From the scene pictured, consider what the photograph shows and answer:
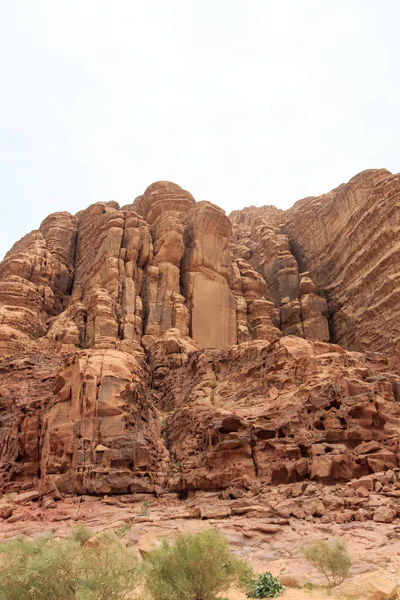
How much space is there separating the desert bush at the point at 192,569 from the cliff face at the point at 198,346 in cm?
1057

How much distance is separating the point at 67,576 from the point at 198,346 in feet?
110

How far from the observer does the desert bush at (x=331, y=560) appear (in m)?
10.1

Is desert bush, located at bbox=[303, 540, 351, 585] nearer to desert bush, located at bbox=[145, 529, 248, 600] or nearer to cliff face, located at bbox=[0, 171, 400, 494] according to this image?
desert bush, located at bbox=[145, 529, 248, 600]

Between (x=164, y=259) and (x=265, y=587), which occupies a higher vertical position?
(x=164, y=259)

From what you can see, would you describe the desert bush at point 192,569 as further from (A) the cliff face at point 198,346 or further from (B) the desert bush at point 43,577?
(A) the cliff face at point 198,346

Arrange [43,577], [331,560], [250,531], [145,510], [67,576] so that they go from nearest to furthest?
[43,577] → [67,576] → [331,560] → [250,531] → [145,510]

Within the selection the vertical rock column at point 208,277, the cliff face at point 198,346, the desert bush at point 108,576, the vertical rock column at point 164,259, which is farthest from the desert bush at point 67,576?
the vertical rock column at point 208,277

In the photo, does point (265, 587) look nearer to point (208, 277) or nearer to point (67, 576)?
point (67, 576)

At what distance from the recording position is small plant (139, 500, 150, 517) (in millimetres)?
17705

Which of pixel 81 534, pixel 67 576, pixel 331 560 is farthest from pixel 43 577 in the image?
pixel 81 534

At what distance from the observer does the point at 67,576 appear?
24.5 feet

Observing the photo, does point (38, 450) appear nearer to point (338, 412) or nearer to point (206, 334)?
point (338, 412)

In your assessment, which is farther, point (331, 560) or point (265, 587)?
point (331, 560)

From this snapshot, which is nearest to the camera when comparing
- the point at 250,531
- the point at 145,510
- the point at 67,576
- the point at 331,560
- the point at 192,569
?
the point at 67,576
